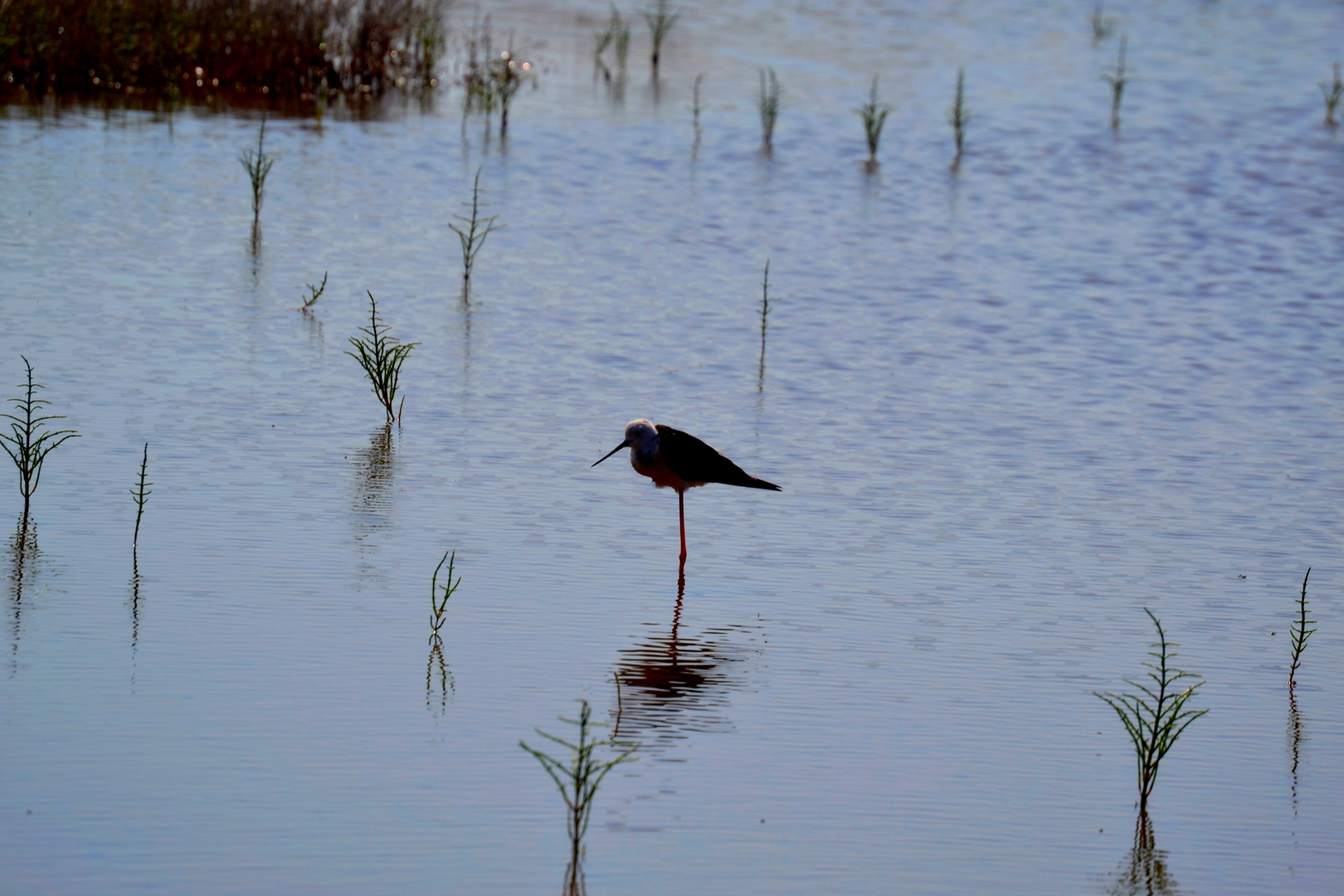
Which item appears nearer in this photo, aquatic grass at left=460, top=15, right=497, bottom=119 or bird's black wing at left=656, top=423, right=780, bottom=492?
bird's black wing at left=656, top=423, right=780, bottom=492

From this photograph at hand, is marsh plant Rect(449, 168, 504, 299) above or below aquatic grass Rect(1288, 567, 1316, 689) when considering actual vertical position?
above

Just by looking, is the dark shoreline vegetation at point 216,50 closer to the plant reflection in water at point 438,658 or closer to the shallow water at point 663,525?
the shallow water at point 663,525

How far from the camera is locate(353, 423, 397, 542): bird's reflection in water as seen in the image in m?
7.07

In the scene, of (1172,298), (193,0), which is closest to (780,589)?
Answer: (1172,298)

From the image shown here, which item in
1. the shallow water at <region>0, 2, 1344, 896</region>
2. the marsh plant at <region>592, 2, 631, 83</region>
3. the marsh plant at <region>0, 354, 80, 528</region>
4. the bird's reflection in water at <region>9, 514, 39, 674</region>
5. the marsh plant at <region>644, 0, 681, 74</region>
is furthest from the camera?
the marsh plant at <region>644, 0, 681, 74</region>

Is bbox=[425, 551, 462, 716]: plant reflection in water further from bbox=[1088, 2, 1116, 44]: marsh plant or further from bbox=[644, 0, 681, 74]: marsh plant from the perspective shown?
bbox=[1088, 2, 1116, 44]: marsh plant

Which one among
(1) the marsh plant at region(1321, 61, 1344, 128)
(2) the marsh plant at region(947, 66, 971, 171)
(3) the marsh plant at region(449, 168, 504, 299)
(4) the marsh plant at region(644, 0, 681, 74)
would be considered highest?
(4) the marsh plant at region(644, 0, 681, 74)

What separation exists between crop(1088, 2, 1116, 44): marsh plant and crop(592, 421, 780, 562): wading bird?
2122 centimetres

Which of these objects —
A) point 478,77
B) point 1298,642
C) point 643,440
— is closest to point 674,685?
point 643,440

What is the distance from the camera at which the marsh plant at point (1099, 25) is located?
88.0 feet

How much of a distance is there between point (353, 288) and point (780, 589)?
5.68 metres

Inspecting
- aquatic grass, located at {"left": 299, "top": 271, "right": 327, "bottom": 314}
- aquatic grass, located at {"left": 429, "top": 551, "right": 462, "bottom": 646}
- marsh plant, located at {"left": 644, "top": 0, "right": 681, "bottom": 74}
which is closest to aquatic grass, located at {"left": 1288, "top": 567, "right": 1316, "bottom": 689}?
aquatic grass, located at {"left": 429, "top": 551, "right": 462, "bottom": 646}

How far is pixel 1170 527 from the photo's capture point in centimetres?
777

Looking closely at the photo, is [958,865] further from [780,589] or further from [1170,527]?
[1170,527]
